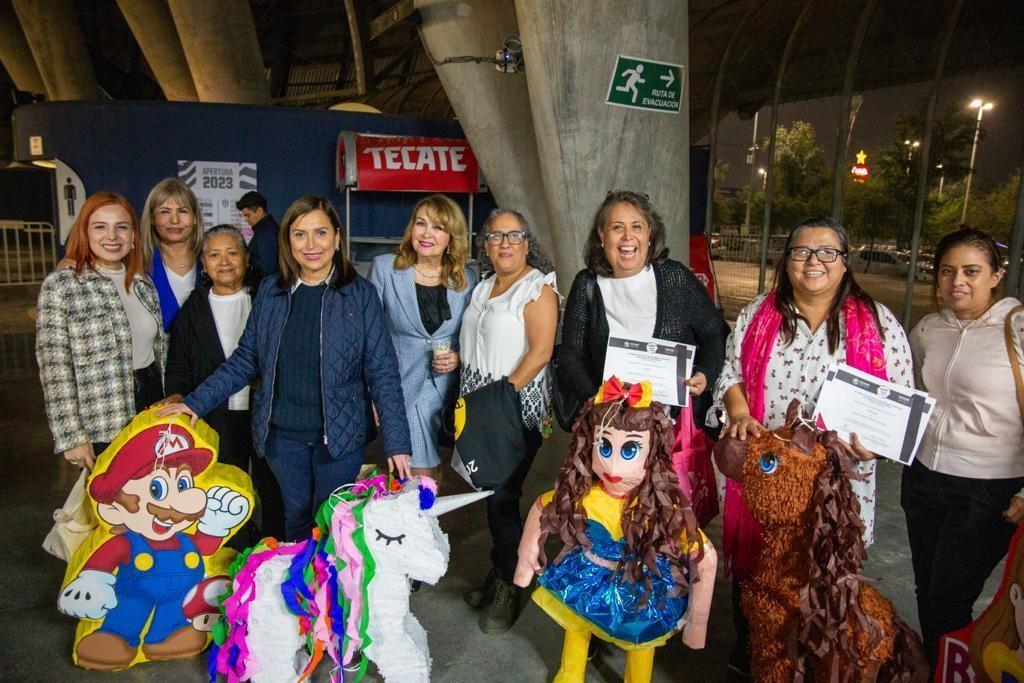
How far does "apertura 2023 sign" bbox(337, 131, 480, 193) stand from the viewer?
8328mm

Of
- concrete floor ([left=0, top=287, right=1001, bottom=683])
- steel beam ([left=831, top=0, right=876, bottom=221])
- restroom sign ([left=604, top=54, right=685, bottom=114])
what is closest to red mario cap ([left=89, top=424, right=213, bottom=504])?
concrete floor ([left=0, top=287, right=1001, bottom=683])

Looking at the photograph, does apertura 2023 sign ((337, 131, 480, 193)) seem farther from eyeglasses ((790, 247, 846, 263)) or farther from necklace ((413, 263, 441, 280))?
eyeglasses ((790, 247, 846, 263))

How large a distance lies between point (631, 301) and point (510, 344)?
0.49 metres

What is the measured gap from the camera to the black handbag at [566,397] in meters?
2.57

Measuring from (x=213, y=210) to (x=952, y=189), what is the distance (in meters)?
8.73

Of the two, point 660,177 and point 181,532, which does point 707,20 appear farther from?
point 181,532

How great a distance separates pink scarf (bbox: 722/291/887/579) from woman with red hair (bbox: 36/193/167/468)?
225cm

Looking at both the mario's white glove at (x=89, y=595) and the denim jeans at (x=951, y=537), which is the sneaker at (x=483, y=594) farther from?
the denim jeans at (x=951, y=537)

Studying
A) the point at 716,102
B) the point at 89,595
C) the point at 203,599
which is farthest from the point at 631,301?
the point at 716,102

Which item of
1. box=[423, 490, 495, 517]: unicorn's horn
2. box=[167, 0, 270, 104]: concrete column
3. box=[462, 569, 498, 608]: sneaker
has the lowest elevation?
box=[462, 569, 498, 608]: sneaker

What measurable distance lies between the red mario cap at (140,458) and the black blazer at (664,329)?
4.45 feet

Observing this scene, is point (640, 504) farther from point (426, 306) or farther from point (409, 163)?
point (409, 163)

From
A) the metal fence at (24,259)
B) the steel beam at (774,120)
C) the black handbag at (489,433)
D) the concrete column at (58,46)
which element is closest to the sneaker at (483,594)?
the black handbag at (489,433)

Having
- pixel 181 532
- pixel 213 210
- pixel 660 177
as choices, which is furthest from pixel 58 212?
pixel 181 532
